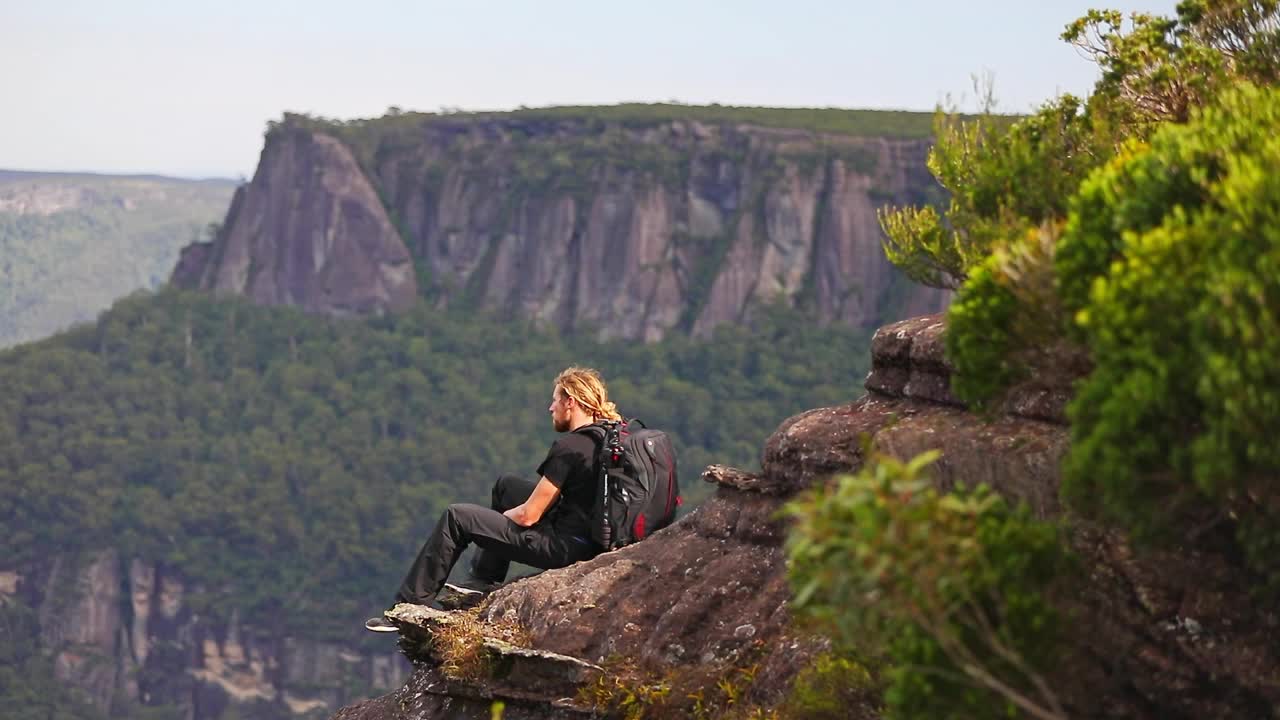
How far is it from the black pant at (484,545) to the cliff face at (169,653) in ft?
459

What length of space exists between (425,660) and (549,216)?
610 ft

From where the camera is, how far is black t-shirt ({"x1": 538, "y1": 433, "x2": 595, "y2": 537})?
11.6 metres

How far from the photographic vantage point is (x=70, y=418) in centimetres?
18725

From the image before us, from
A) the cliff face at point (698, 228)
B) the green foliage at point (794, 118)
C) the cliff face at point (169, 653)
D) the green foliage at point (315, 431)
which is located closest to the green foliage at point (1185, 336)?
the cliff face at point (169, 653)

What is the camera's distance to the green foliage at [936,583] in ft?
19.9

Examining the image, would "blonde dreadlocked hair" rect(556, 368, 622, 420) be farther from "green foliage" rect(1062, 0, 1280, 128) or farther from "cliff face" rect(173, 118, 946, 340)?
"cliff face" rect(173, 118, 946, 340)

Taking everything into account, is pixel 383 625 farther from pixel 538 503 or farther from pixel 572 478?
pixel 572 478

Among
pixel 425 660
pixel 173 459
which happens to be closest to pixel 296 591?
pixel 173 459

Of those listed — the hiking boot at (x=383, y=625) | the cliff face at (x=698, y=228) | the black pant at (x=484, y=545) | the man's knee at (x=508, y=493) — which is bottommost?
the cliff face at (x=698, y=228)

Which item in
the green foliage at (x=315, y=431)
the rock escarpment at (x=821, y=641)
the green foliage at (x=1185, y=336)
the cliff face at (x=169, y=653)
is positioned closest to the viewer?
the green foliage at (x=1185, y=336)

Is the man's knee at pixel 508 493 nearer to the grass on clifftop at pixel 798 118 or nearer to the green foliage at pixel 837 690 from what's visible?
the green foliage at pixel 837 690

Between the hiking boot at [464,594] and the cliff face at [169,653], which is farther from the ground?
the hiking boot at [464,594]

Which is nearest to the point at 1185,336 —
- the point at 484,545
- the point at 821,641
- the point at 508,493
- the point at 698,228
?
the point at 821,641

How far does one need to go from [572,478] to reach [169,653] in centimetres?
16221
